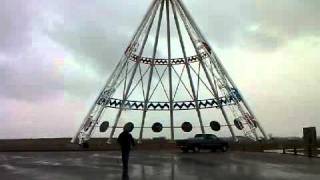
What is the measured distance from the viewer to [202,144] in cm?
5391

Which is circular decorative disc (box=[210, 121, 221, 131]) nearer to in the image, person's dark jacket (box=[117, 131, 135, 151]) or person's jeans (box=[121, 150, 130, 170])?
person's dark jacket (box=[117, 131, 135, 151])

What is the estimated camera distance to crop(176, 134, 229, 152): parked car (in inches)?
A: 2106

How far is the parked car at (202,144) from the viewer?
176 ft

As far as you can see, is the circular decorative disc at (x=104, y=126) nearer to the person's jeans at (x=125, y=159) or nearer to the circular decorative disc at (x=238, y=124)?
the circular decorative disc at (x=238, y=124)

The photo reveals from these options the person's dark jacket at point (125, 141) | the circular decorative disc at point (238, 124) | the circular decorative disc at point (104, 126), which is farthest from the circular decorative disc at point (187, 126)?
the person's dark jacket at point (125, 141)

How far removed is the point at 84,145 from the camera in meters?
61.7

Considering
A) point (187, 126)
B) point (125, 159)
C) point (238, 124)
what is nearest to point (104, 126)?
point (187, 126)

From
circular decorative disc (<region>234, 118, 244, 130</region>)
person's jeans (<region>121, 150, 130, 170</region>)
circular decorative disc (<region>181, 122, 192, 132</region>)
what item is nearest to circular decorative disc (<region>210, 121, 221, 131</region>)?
circular decorative disc (<region>234, 118, 244, 130</region>)

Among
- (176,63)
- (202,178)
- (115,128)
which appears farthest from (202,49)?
(202,178)

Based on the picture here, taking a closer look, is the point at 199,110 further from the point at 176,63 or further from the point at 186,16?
the point at 186,16

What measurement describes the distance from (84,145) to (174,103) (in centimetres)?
1115

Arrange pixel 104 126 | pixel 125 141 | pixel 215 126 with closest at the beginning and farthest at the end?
1. pixel 125 141
2. pixel 104 126
3. pixel 215 126

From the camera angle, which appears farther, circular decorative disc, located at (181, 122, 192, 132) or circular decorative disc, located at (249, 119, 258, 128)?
circular decorative disc, located at (181, 122, 192, 132)

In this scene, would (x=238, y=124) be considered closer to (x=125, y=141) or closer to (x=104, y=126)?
(x=104, y=126)
